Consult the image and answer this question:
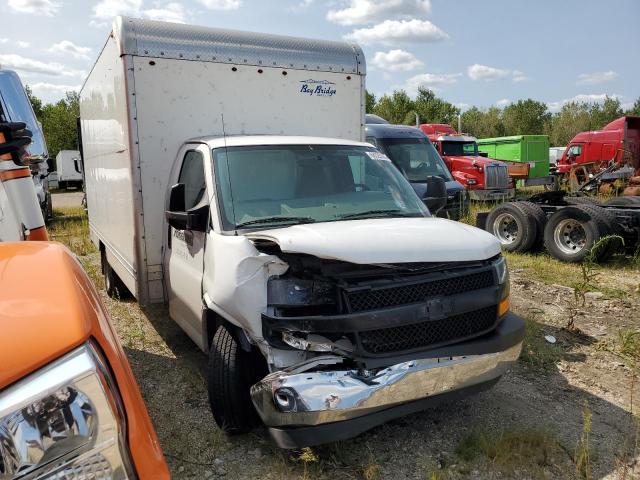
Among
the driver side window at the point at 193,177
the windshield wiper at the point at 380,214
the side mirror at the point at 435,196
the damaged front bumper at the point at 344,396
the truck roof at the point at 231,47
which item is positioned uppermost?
the truck roof at the point at 231,47

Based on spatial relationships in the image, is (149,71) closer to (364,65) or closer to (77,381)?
(364,65)

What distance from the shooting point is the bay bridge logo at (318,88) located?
5.82 metres

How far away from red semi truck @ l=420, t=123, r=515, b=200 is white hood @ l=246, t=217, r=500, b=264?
13806 mm

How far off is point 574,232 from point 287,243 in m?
7.04

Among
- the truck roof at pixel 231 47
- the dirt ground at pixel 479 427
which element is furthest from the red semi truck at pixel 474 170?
the truck roof at pixel 231 47

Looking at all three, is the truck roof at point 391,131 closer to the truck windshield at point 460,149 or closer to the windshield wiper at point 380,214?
the truck windshield at point 460,149

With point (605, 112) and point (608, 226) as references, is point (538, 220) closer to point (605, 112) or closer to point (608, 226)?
point (608, 226)

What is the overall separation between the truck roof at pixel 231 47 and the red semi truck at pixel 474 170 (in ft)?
37.4

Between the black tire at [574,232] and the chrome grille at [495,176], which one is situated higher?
the chrome grille at [495,176]

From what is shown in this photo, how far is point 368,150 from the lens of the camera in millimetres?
4738

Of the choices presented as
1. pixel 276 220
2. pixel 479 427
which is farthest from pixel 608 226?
pixel 276 220

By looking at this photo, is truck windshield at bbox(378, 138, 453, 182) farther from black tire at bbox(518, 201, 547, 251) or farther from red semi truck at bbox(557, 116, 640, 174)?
red semi truck at bbox(557, 116, 640, 174)

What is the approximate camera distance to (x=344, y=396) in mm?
2773

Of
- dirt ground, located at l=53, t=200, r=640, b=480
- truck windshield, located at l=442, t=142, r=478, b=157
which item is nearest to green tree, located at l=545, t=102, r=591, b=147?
truck windshield, located at l=442, t=142, r=478, b=157
